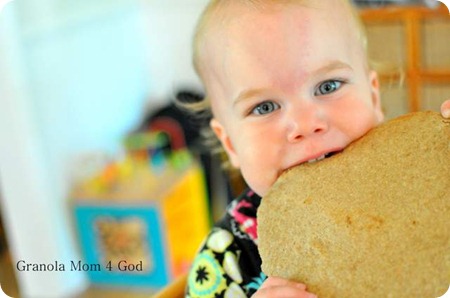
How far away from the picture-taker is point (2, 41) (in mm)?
2014

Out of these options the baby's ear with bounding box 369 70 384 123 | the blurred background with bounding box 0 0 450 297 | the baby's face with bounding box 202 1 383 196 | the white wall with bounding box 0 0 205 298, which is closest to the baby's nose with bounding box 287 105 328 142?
the baby's face with bounding box 202 1 383 196

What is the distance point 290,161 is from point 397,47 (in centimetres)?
109

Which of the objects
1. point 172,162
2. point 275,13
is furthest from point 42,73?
point 275,13

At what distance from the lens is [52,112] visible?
7.09 feet

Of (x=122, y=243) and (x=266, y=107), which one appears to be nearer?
(x=266, y=107)

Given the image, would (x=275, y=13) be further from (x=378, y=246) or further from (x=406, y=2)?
(x=406, y=2)

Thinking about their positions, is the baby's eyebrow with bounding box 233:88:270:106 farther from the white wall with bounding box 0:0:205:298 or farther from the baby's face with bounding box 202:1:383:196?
the white wall with bounding box 0:0:205:298

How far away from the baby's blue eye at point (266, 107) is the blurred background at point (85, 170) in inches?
46.5

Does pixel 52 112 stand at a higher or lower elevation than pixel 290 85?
lower

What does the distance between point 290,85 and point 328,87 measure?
0.04 metres

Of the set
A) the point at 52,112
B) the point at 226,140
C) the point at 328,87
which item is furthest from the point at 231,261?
the point at 52,112

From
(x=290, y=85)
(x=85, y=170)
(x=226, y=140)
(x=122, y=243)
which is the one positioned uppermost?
(x=290, y=85)

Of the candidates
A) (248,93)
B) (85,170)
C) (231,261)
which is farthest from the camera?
(85,170)

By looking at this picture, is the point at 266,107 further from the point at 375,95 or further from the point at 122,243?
the point at 122,243
